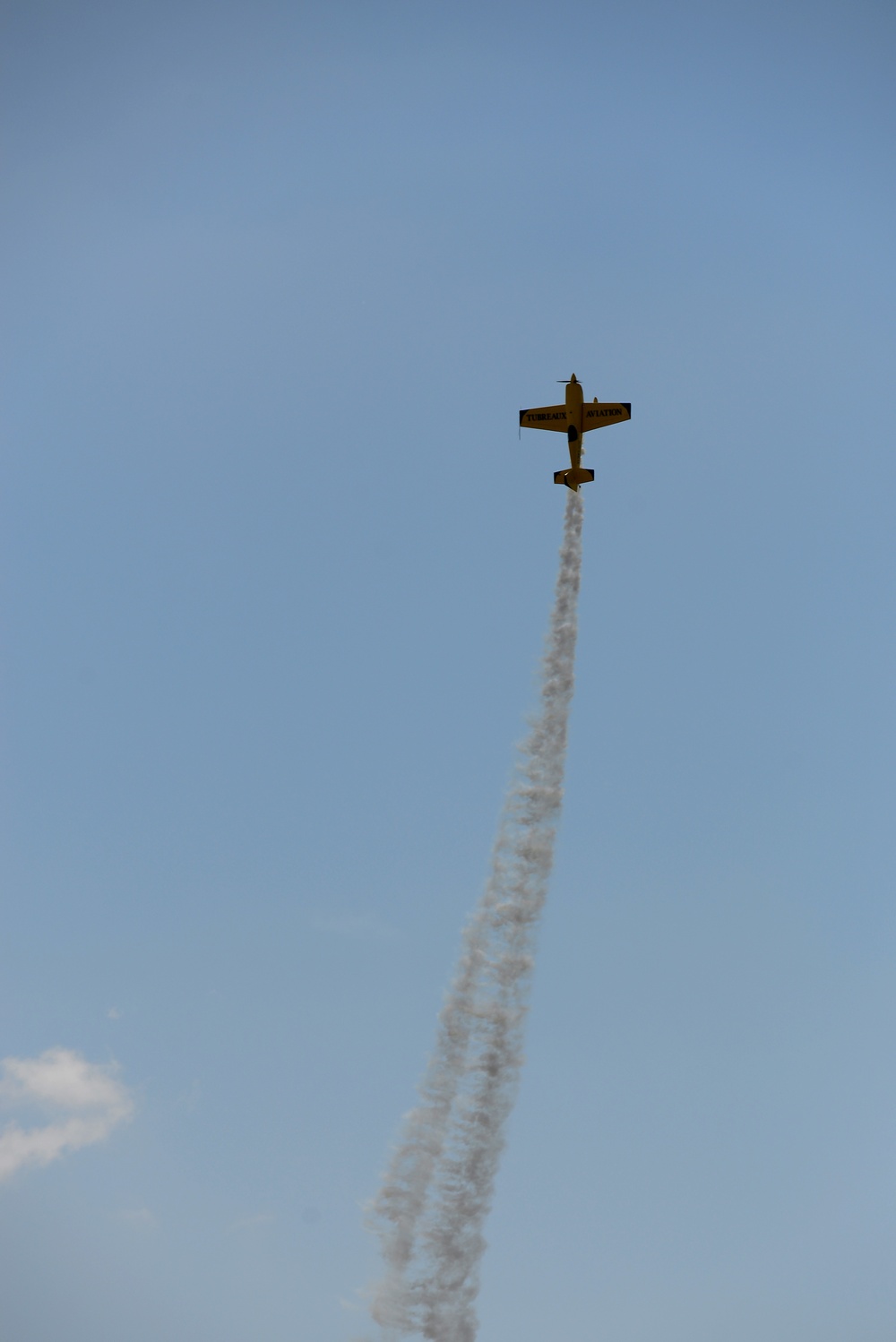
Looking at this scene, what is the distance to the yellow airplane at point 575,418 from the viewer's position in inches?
2667

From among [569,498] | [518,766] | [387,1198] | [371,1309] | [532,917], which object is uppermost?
[569,498]

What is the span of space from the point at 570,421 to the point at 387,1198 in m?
47.4

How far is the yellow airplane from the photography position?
222 ft

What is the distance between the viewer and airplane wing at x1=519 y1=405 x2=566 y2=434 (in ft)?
224

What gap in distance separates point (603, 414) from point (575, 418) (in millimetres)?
1758

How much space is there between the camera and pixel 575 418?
2670 inches

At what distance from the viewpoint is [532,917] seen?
65312 millimetres

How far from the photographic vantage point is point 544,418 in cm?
6850

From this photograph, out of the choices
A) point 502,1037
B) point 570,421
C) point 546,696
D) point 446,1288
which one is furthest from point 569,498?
point 446,1288

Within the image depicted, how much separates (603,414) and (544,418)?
12.0 ft

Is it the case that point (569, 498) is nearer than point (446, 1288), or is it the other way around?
point (446, 1288)

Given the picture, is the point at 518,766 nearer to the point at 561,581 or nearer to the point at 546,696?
the point at 546,696

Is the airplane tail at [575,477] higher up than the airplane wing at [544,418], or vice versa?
the airplane wing at [544,418]

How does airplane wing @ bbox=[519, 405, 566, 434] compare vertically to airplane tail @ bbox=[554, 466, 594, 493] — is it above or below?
above
